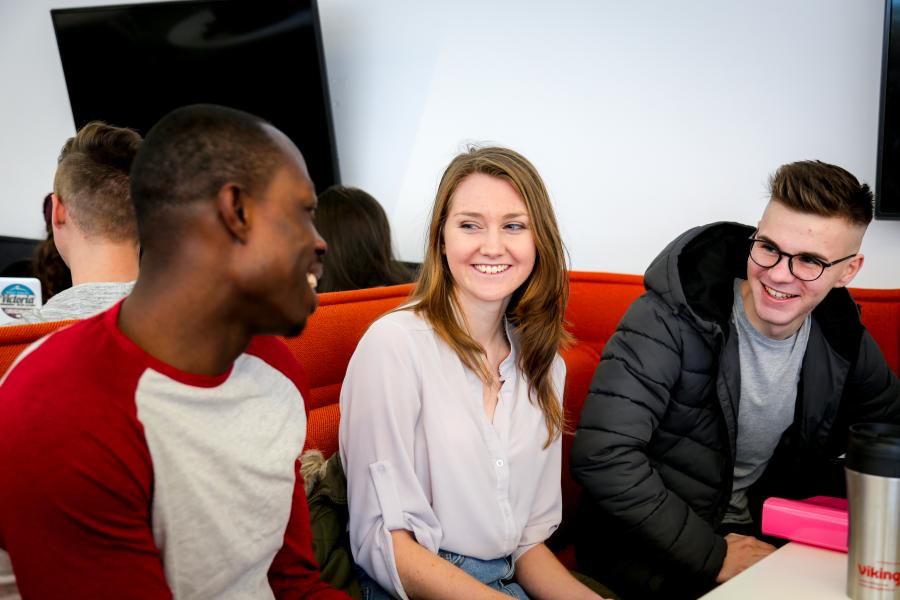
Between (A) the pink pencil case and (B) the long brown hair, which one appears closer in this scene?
(A) the pink pencil case

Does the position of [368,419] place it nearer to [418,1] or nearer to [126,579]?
[126,579]

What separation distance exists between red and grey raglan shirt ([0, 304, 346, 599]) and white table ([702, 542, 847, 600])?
0.62 meters

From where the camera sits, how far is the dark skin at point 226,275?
918mm

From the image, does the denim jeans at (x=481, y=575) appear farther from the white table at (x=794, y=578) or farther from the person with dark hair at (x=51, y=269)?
the person with dark hair at (x=51, y=269)

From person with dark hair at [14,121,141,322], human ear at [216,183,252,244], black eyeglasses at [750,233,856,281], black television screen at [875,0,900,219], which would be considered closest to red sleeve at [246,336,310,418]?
human ear at [216,183,252,244]

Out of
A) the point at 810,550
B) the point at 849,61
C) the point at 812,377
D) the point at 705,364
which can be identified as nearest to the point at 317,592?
the point at 810,550

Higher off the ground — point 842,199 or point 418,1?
point 418,1

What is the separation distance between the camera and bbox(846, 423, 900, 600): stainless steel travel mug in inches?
40.3

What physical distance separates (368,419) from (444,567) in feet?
0.97

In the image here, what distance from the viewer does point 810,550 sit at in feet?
4.27

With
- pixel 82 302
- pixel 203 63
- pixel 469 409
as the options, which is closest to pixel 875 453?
pixel 469 409

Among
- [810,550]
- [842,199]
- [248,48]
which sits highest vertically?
[248,48]

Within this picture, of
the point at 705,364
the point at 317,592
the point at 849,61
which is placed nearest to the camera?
the point at 317,592

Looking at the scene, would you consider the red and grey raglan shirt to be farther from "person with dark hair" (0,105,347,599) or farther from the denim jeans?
the denim jeans
